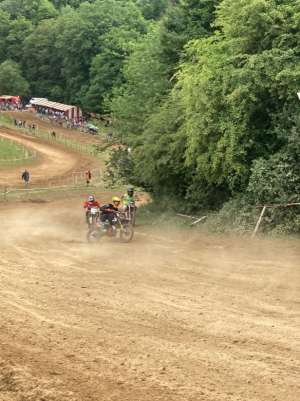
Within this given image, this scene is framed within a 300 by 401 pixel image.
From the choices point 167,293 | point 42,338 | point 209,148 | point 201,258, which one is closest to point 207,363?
point 42,338

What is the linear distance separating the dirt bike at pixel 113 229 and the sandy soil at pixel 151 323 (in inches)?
48.0

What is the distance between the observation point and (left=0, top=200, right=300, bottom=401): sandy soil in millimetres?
7734

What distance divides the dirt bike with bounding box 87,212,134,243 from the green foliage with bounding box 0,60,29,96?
96.6 m

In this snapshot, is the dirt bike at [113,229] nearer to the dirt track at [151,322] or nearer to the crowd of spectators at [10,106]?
the dirt track at [151,322]

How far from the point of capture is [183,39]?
96.4 feet

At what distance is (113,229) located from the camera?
20.7 metres

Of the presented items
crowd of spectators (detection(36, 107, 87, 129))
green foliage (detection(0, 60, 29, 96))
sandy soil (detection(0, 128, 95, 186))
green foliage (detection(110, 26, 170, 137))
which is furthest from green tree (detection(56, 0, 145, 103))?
green foliage (detection(110, 26, 170, 137))

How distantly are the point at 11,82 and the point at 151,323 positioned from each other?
107m

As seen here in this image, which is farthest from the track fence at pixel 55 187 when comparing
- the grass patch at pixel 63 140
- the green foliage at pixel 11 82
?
the green foliage at pixel 11 82

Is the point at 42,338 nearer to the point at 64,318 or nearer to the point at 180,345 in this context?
the point at 64,318

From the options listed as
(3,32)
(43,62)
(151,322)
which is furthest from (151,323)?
(3,32)

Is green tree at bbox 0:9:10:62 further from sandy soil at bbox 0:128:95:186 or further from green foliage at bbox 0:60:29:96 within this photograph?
sandy soil at bbox 0:128:95:186

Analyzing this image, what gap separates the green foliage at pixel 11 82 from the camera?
112000mm

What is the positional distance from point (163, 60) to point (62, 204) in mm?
11828
